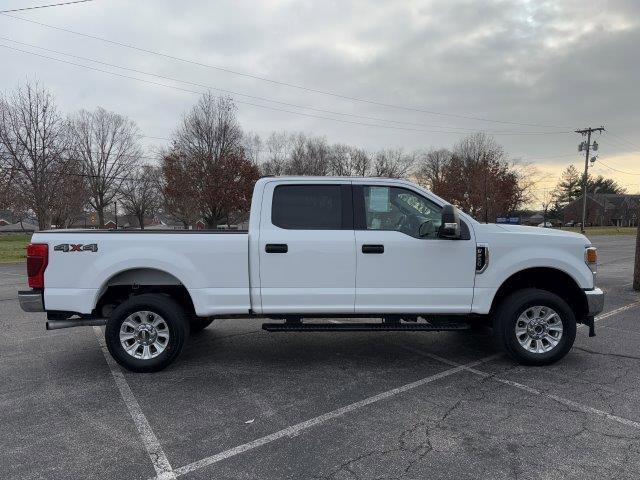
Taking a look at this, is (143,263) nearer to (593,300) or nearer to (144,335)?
(144,335)

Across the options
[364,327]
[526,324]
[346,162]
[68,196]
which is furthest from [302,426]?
[346,162]

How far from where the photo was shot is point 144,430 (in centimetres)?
354

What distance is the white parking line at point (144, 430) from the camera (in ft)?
9.78

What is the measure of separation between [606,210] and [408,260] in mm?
114448

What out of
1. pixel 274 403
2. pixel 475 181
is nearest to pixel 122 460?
pixel 274 403

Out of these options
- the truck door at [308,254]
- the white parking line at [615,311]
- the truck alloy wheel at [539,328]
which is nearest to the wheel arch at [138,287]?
the truck door at [308,254]

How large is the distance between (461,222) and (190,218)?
3229 centimetres

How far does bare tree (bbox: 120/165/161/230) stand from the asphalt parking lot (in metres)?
62.7

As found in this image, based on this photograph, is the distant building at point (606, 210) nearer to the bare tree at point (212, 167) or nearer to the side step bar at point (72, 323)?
the bare tree at point (212, 167)

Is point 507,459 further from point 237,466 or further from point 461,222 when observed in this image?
point 461,222

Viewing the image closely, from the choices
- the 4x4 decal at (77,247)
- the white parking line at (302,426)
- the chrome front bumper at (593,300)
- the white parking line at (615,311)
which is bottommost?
the white parking line at (302,426)

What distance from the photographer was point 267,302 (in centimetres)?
475

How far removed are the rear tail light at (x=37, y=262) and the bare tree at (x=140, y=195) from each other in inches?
2452

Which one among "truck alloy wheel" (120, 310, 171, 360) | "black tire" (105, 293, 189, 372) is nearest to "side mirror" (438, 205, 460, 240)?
"black tire" (105, 293, 189, 372)
